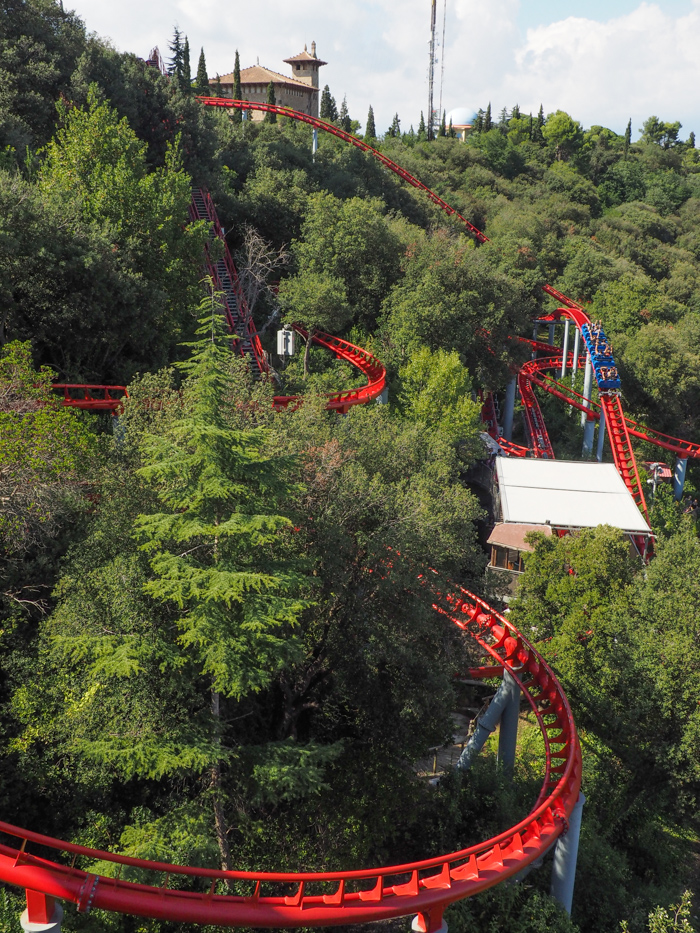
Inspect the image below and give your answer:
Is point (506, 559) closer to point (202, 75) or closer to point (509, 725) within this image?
point (509, 725)

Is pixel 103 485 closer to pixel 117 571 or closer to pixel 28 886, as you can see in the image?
pixel 117 571

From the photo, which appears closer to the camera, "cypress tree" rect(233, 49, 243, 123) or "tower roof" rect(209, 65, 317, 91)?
"cypress tree" rect(233, 49, 243, 123)

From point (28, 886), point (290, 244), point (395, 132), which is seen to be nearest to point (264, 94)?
point (395, 132)

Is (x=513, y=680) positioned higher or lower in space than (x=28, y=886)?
lower

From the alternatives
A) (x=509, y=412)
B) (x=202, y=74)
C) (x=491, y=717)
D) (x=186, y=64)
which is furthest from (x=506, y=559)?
(x=202, y=74)

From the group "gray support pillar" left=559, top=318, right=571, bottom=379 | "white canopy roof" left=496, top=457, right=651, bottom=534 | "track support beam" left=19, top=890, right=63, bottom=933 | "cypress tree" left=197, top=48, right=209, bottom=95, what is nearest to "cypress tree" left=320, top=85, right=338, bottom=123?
"cypress tree" left=197, top=48, right=209, bottom=95

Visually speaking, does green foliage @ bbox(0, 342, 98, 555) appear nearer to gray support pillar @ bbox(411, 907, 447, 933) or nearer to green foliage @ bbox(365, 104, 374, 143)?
gray support pillar @ bbox(411, 907, 447, 933)
